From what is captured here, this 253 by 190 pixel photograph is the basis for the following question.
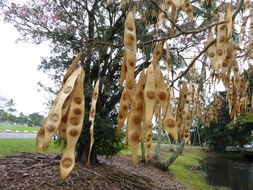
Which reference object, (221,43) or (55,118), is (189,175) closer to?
(221,43)

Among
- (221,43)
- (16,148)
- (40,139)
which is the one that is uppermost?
(221,43)

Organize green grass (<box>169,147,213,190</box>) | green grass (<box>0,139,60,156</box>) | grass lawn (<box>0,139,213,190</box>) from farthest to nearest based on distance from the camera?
green grass (<box>169,147,213,190</box>) → grass lawn (<box>0,139,213,190</box>) → green grass (<box>0,139,60,156</box>)

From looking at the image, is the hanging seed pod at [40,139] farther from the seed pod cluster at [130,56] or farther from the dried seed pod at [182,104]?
the dried seed pod at [182,104]

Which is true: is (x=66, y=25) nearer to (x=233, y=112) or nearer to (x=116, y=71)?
(x=116, y=71)

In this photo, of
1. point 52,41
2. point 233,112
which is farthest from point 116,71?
point 233,112

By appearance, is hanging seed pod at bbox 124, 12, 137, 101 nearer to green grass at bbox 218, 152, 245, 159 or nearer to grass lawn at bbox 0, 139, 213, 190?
grass lawn at bbox 0, 139, 213, 190

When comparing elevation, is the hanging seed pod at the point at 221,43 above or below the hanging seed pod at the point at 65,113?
above

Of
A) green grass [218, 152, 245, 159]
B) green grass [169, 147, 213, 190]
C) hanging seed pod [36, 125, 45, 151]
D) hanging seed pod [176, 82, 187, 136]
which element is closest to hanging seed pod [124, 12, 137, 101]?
hanging seed pod [36, 125, 45, 151]

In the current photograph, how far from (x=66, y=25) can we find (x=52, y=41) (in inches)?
21.2

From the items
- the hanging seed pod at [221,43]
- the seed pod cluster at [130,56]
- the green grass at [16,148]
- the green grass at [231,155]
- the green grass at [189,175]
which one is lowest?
the green grass at [231,155]

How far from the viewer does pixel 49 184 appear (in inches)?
153

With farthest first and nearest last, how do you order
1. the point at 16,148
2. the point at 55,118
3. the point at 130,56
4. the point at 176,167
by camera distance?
the point at 176,167
the point at 16,148
the point at 130,56
the point at 55,118

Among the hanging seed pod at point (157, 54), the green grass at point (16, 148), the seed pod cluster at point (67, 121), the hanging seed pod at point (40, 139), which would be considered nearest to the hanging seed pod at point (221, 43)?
the hanging seed pod at point (157, 54)

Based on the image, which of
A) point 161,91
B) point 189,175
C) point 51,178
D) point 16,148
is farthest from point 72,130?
point 189,175
